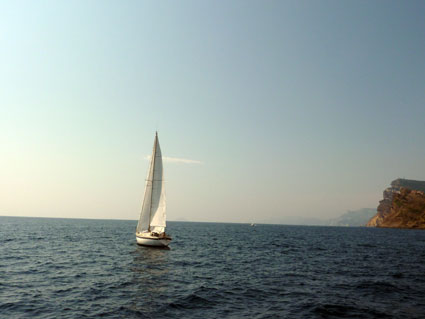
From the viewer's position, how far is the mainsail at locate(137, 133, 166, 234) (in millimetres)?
43719

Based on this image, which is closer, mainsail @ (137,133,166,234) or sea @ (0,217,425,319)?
sea @ (0,217,425,319)

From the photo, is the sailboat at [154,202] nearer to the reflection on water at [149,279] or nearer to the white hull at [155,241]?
the white hull at [155,241]

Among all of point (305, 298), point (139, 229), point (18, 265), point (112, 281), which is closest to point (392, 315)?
point (305, 298)

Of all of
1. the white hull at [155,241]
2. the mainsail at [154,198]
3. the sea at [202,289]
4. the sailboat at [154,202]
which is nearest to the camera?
the sea at [202,289]

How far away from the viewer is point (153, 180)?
1741 inches

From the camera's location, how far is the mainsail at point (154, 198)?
43.7 meters

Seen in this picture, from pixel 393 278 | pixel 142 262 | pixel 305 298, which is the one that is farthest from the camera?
pixel 142 262

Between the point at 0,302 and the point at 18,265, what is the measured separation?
1452cm

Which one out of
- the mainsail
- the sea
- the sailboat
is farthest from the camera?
the mainsail

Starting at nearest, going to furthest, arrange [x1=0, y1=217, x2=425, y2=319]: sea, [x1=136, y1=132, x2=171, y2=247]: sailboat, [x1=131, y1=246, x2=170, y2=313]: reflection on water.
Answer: [x1=0, y1=217, x2=425, y2=319]: sea → [x1=131, y1=246, x2=170, y2=313]: reflection on water → [x1=136, y1=132, x2=171, y2=247]: sailboat

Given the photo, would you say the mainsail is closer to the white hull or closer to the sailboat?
the sailboat

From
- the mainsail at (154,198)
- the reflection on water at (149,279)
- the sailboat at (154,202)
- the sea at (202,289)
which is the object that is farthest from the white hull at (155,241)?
the sea at (202,289)

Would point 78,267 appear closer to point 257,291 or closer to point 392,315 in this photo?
point 257,291

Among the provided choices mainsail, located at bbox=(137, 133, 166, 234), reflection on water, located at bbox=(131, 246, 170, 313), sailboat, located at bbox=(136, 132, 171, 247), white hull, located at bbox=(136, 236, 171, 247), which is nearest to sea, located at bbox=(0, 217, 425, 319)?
reflection on water, located at bbox=(131, 246, 170, 313)
